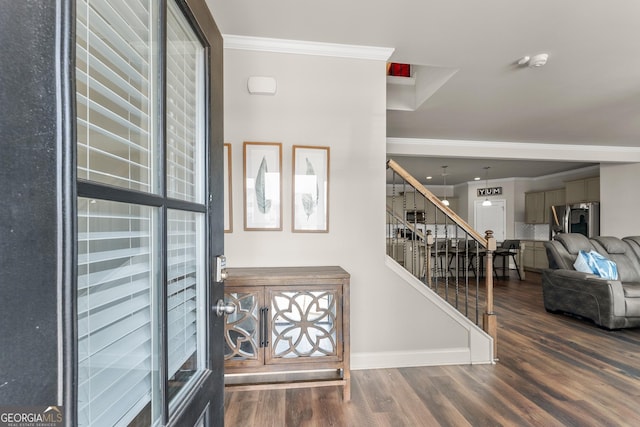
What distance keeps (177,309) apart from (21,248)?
0.53 metres

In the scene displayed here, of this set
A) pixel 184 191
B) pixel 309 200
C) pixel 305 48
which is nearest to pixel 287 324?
pixel 309 200

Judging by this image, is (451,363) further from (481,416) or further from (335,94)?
(335,94)

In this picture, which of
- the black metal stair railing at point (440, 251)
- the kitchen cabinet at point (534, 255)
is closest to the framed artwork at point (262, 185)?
the black metal stair railing at point (440, 251)

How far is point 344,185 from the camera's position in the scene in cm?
240

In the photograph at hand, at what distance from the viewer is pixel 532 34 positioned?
2129mm

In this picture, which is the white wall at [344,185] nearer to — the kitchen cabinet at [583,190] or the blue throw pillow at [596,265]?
the blue throw pillow at [596,265]

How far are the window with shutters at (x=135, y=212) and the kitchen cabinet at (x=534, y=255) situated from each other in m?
8.44

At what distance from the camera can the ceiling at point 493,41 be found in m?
1.90

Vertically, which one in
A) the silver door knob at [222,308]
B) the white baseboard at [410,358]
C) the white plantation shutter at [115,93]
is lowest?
the white baseboard at [410,358]

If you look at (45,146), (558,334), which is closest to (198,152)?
(45,146)

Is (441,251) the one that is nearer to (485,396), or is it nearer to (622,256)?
(622,256)

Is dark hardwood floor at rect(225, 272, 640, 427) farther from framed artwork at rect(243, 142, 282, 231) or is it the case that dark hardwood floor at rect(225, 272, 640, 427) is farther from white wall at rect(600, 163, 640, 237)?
white wall at rect(600, 163, 640, 237)

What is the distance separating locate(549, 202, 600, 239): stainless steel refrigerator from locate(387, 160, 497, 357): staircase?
69.0 inches

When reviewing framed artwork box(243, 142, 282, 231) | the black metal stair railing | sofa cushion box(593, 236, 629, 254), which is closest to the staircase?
the black metal stair railing
